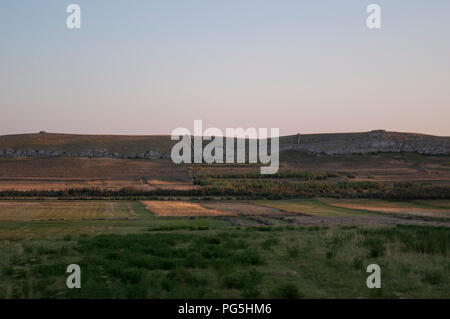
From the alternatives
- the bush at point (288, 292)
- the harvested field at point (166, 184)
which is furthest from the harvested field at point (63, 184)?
the bush at point (288, 292)

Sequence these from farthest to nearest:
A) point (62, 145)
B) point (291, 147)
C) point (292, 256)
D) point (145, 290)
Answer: point (62, 145)
point (291, 147)
point (292, 256)
point (145, 290)

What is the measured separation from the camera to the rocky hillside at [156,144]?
379 feet

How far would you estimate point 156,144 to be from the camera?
148750mm

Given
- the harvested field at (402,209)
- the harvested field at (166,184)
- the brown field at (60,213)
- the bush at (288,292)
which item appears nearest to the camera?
the bush at (288,292)

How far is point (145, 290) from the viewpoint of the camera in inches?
362

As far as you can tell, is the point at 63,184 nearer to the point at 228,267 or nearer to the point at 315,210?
the point at 315,210

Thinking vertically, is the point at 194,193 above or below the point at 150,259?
below

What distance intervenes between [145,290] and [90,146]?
140596mm

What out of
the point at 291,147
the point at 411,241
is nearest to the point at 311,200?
the point at 411,241

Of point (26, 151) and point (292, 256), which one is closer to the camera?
point (292, 256)

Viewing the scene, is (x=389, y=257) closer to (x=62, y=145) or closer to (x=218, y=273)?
(x=218, y=273)

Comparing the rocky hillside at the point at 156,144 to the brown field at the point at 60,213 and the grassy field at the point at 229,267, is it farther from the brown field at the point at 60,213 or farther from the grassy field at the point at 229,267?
the grassy field at the point at 229,267

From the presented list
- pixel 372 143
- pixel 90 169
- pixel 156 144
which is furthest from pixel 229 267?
pixel 156 144

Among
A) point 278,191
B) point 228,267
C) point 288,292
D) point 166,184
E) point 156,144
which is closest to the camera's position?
point 288,292
